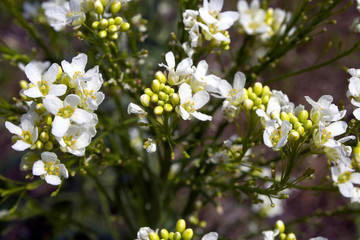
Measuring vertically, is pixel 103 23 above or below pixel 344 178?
above

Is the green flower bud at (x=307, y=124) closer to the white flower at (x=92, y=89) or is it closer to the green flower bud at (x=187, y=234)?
the green flower bud at (x=187, y=234)

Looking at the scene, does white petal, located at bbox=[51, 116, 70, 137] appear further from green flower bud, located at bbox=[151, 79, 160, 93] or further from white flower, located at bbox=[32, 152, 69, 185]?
green flower bud, located at bbox=[151, 79, 160, 93]

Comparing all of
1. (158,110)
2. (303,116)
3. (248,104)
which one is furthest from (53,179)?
(303,116)

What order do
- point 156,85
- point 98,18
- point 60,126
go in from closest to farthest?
point 60,126, point 156,85, point 98,18

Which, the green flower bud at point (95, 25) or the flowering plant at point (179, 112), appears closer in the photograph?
the flowering plant at point (179, 112)

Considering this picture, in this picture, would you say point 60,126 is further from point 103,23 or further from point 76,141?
point 103,23

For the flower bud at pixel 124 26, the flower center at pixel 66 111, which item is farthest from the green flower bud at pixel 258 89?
the flower center at pixel 66 111

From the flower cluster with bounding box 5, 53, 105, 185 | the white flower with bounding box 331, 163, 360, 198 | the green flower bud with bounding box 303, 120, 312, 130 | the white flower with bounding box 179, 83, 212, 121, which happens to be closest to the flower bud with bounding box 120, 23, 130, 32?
the flower cluster with bounding box 5, 53, 105, 185
